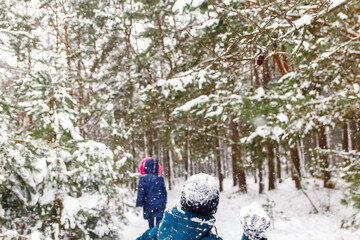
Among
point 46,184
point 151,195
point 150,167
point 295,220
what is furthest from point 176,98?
point 295,220

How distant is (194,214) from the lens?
1805mm

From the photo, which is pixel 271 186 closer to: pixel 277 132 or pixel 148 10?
pixel 277 132

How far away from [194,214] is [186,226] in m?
0.10

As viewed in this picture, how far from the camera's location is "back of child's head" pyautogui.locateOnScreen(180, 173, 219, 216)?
1.80m

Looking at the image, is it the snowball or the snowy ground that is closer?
the snowball

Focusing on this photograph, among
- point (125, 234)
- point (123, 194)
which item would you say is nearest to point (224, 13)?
point (123, 194)

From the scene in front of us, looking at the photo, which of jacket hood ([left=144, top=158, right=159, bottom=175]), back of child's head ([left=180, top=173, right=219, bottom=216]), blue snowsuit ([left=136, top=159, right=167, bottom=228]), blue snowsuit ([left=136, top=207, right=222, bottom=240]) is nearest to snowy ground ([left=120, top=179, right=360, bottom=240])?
blue snowsuit ([left=136, top=159, right=167, bottom=228])

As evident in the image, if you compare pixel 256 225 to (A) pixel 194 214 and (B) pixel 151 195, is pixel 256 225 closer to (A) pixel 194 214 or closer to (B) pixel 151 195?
(A) pixel 194 214

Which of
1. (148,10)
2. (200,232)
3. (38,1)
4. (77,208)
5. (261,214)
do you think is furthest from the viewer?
(148,10)

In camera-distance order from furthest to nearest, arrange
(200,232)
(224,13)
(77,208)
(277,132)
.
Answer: (277,132)
(224,13)
(77,208)
(200,232)

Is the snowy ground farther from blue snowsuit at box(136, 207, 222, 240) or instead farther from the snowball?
the snowball

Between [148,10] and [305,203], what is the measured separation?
38.2ft

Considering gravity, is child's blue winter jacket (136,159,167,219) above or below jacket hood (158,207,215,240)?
below

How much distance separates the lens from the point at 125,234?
7.05 meters
